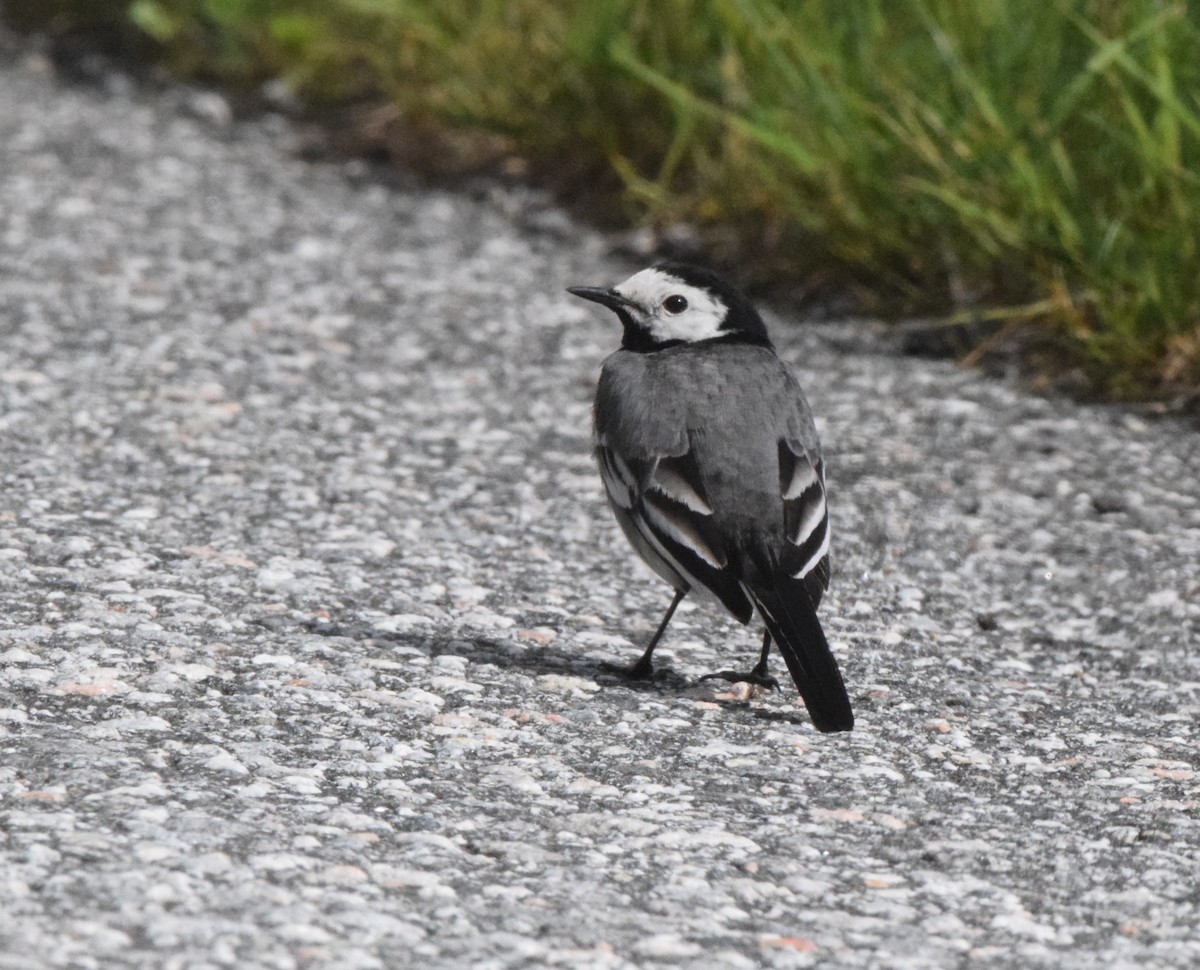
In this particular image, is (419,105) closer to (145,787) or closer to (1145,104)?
(1145,104)

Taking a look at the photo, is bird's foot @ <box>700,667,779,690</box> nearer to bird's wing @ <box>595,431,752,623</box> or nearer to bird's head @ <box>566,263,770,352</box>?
bird's wing @ <box>595,431,752,623</box>

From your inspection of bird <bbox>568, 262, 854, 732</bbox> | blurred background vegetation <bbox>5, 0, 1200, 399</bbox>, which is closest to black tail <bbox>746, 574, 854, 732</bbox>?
bird <bbox>568, 262, 854, 732</bbox>

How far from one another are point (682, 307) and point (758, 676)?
1190 mm

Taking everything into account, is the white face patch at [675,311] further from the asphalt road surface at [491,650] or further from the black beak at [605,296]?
the asphalt road surface at [491,650]

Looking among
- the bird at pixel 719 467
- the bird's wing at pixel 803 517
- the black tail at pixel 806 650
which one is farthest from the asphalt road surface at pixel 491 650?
the bird's wing at pixel 803 517

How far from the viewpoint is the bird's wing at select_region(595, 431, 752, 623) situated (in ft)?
15.9

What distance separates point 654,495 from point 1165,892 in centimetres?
171

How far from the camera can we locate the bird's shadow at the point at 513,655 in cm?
527

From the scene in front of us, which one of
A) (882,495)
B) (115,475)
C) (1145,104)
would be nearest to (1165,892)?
(882,495)

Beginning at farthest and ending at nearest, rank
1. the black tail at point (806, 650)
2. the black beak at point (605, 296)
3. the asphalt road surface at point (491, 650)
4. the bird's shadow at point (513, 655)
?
the black beak at point (605, 296)
the bird's shadow at point (513, 655)
the black tail at point (806, 650)
the asphalt road surface at point (491, 650)

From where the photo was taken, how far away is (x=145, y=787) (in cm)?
409

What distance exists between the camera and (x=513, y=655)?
212 inches

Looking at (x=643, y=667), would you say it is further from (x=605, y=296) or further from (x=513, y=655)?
(x=605, y=296)

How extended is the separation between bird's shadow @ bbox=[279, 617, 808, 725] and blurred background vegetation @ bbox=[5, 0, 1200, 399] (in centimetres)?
296
